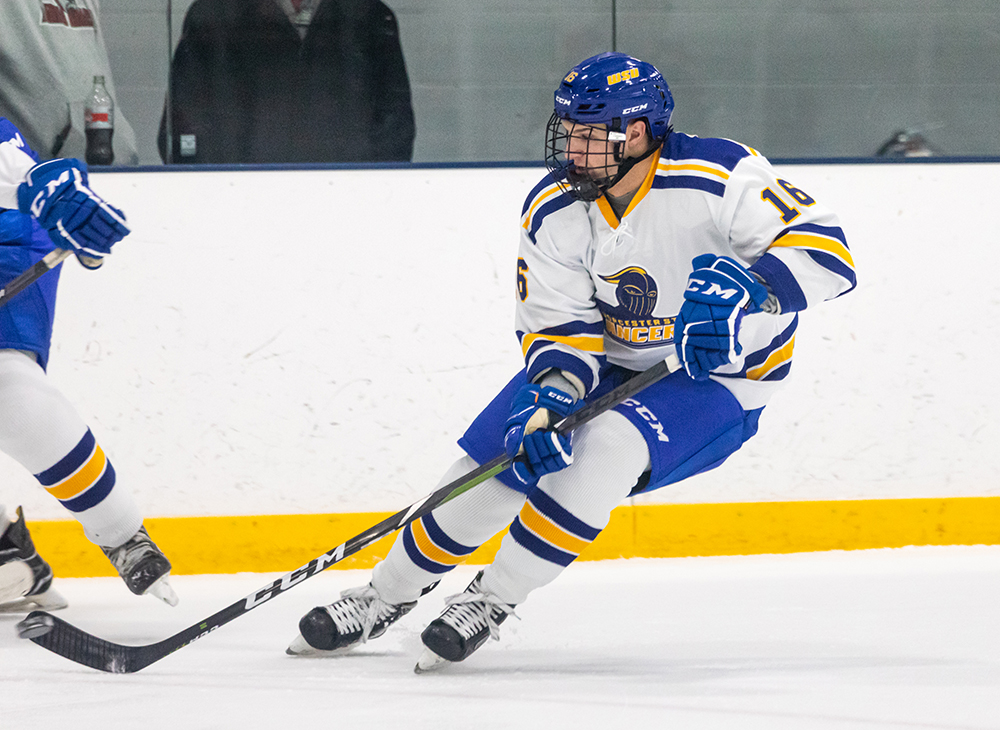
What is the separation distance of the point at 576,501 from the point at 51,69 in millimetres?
1888

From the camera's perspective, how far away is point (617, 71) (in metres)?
1.64

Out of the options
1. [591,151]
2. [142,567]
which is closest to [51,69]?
[142,567]

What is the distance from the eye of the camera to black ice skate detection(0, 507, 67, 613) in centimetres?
217

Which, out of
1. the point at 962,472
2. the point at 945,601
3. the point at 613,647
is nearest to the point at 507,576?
the point at 613,647

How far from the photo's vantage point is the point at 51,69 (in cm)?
268

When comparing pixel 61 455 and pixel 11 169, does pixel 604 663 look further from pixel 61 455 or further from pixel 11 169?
pixel 11 169

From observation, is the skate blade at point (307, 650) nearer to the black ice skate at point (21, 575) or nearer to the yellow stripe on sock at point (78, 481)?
the yellow stripe on sock at point (78, 481)

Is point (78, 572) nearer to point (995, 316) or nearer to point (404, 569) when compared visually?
point (404, 569)

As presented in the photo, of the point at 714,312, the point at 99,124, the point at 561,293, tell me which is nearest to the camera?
the point at 714,312

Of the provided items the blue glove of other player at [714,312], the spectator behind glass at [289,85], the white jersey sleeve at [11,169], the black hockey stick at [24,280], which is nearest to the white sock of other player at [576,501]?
the blue glove of other player at [714,312]

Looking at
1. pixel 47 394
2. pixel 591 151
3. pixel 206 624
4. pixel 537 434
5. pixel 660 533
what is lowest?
pixel 660 533

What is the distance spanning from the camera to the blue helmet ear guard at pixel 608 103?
1.62 metres

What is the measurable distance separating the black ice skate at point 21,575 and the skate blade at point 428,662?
100 cm

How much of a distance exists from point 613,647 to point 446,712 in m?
0.50
